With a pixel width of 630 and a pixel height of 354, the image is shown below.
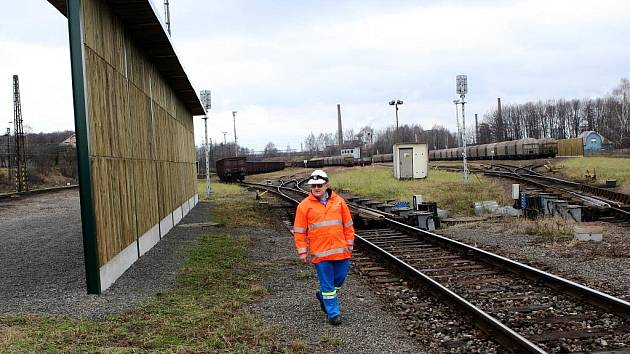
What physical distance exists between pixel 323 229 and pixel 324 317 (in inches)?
47.4

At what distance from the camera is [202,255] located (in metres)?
11.4

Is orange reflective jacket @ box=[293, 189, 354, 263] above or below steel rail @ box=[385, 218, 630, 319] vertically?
above

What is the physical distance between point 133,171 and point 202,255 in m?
2.15

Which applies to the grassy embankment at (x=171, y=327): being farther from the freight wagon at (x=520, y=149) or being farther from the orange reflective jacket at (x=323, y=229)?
the freight wagon at (x=520, y=149)

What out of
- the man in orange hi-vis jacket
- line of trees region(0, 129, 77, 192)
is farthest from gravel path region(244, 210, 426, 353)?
line of trees region(0, 129, 77, 192)

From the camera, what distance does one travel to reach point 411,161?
113 feet

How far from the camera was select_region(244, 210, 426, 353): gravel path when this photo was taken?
18.8 ft

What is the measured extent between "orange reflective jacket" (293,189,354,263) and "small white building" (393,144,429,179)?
28.4m

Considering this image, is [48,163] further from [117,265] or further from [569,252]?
[569,252]

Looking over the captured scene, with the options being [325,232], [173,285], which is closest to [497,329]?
[325,232]

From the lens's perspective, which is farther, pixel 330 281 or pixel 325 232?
pixel 330 281

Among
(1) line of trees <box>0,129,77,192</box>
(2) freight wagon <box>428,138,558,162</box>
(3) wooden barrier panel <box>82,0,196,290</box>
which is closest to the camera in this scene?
(3) wooden barrier panel <box>82,0,196,290</box>

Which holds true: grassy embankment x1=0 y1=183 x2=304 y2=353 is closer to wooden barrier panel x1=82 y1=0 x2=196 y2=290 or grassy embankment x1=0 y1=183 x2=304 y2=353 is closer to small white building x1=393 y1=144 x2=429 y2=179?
wooden barrier panel x1=82 y1=0 x2=196 y2=290

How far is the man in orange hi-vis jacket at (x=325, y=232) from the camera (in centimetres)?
629
